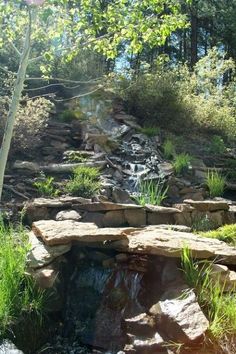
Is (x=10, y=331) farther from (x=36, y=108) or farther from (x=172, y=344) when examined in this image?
(x=36, y=108)

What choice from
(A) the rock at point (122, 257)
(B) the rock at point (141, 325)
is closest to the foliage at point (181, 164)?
(A) the rock at point (122, 257)

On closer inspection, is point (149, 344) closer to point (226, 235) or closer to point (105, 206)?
point (226, 235)

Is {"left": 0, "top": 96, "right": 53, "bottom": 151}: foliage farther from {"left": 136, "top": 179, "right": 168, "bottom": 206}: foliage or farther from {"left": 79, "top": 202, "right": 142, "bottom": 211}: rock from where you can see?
{"left": 79, "top": 202, "right": 142, "bottom": 211}: rock

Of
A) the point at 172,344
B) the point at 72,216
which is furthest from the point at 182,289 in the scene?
the point at 72,216

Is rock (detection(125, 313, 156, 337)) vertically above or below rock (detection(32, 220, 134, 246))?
below

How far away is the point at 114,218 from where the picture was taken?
5.93 metres

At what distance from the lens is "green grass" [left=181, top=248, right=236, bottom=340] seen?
336 centimetres

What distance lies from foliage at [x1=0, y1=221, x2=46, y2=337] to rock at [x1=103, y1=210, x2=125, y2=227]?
194cm

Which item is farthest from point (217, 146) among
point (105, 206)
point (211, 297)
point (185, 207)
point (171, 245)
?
point (211, 297)

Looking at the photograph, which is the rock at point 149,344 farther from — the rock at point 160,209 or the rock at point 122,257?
the rock at point 160,209

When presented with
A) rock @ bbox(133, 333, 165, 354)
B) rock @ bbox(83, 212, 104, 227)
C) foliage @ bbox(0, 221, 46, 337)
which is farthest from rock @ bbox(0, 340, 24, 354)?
rock @ bbox(83, 212, 104, 227)

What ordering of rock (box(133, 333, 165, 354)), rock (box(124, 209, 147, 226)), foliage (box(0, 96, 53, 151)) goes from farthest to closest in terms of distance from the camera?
1. foliage (box(0, 96, 53, 151))
2. rock (box(124, 209, 147, 226))
3. rock (box(133, 333, 165, 354))

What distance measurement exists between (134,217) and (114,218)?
0.27m

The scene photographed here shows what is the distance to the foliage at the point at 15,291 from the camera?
364 centimetres
